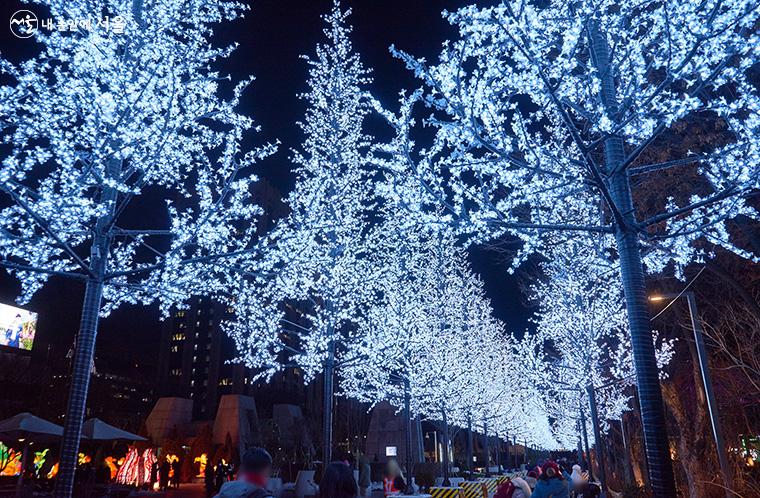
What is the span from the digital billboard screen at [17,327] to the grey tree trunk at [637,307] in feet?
157

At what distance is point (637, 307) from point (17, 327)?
49.6 m

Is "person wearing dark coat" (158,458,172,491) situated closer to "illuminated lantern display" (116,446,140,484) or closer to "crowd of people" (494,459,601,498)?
"illuminated lantern display" (116,446,140,484)

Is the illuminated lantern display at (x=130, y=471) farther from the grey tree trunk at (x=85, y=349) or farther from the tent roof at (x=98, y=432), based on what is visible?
the grey tree trunk at (x=85, y=349)

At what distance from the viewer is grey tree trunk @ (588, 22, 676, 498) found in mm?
5805

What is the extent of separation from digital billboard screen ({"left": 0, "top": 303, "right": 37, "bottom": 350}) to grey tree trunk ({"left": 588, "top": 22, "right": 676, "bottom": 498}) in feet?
157

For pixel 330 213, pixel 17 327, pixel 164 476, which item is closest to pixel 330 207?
pixel 330 213

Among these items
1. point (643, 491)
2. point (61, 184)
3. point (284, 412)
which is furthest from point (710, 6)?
point (284, 412)

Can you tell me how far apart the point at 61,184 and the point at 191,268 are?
2.45m

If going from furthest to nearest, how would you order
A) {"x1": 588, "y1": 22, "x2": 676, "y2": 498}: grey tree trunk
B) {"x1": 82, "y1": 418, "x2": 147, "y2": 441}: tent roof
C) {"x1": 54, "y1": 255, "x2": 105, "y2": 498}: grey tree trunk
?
{"x1": 82, "y1": 418, "x2": 147, "y2": 441}: tent roof → {"x1": 54, "y1": 255, "x2": 105, "y2": 498}: grey tree trunk → {"x1": 588, "y1": 22, "x2": 676, "y2": 498}: grey tree trunk

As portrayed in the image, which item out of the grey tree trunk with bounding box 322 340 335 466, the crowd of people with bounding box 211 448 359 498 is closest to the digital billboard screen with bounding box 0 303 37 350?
the grey tree trunk with bounding box 322 340 335 466

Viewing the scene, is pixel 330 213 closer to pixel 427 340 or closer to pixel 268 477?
pixel 427 340

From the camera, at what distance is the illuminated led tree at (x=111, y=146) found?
26.7ft

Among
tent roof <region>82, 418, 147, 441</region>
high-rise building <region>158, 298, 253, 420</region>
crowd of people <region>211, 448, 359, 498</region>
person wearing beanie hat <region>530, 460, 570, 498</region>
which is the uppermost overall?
high-rise building <region>158, 298, 253, 420</region>

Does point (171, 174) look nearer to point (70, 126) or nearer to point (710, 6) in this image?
point (70, 126)
